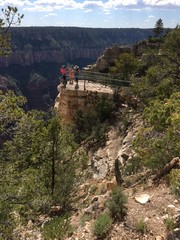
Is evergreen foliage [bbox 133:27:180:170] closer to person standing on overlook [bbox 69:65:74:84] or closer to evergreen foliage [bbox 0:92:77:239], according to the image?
evergreen foliage [bbox 0:92:77:239]

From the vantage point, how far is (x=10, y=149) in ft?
30.9

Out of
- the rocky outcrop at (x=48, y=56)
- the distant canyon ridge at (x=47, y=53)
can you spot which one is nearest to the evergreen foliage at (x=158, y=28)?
the distant canyon ridge at (x=47, y=53)

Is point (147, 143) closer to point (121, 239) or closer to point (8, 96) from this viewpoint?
point (121, 239)

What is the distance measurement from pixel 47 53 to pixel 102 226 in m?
147

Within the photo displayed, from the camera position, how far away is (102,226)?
8.19 meters

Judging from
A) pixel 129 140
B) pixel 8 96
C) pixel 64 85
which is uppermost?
pixel 8 96

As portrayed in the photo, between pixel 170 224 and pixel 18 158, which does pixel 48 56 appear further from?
pixel 170 224

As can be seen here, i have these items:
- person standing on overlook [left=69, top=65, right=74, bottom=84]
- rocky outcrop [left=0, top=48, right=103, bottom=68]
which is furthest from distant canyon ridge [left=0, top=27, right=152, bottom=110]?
person standing on overlook [left=69, top=65, right=74, bottom=84]

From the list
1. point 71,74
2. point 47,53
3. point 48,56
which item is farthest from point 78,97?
point 47,53

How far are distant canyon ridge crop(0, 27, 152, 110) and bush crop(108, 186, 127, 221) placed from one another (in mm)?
94938

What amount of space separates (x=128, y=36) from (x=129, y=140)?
615ft

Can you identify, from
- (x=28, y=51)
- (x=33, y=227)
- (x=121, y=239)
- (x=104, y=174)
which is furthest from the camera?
(x=28, y=51)

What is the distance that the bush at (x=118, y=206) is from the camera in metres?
8.73

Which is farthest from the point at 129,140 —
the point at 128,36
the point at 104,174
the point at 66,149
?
the point at 128,36
